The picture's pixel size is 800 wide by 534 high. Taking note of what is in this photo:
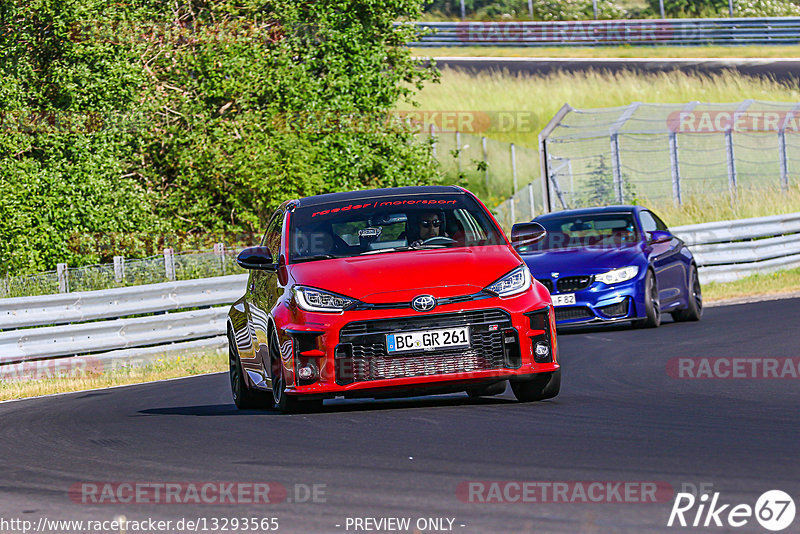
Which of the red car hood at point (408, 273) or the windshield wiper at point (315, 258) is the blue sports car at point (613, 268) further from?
the windshield wiper at point (315, 258)

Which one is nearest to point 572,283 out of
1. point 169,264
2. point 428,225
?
point 169,264

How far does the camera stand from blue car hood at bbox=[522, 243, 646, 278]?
1636cm

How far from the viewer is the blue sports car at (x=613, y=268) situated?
641 inches

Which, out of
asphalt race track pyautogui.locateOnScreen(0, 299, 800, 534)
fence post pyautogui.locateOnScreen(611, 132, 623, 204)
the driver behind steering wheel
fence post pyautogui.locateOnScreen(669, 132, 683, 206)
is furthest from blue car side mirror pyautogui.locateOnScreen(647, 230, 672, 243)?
fence post pyautogui.locateOnScreen(611, 132, 623, 204)

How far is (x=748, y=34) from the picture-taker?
51.6 meters

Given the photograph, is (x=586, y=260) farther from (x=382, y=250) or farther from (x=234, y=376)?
(x=382, y=250)

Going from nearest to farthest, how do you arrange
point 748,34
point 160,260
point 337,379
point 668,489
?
point 668,489
point 337,379
point 160,260
point 748,34

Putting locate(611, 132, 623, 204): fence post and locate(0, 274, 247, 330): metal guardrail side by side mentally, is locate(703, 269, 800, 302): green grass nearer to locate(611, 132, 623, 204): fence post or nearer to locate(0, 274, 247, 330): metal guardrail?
locate(611, 132, 623, 204): fence post

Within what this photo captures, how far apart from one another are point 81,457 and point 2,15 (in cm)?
1638

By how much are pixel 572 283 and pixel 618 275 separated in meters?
0.55

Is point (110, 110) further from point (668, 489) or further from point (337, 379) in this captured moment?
point (668, 489)

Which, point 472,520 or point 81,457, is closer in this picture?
point 472,520

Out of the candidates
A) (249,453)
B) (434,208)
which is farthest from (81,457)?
(434,208)

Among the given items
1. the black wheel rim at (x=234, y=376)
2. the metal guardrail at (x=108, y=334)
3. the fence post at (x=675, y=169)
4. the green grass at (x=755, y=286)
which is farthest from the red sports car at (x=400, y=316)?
the fence post at (x=675, y=169)
